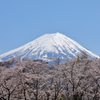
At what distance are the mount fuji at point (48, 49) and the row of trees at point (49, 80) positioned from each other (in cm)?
6838

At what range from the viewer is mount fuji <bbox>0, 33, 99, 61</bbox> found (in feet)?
289

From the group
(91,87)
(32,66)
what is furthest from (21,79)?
(91,87)

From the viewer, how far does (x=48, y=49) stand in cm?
10412

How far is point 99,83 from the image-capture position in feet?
48.0

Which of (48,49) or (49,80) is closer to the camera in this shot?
(49,80)

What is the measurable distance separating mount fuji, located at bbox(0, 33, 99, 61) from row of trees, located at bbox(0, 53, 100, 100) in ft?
224

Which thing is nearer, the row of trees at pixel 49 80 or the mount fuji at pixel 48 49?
the row of trees at pixel 49 80

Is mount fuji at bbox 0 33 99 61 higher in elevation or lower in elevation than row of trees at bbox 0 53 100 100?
higher

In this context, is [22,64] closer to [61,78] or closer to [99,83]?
[61,78]

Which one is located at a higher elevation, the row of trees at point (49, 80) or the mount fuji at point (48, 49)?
the mount fuji at point (48, 49)

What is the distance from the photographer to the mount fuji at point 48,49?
8794 cm

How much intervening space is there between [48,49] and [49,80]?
88.8m

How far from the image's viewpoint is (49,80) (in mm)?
15398

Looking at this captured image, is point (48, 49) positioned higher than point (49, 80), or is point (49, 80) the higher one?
point (48, 49)
